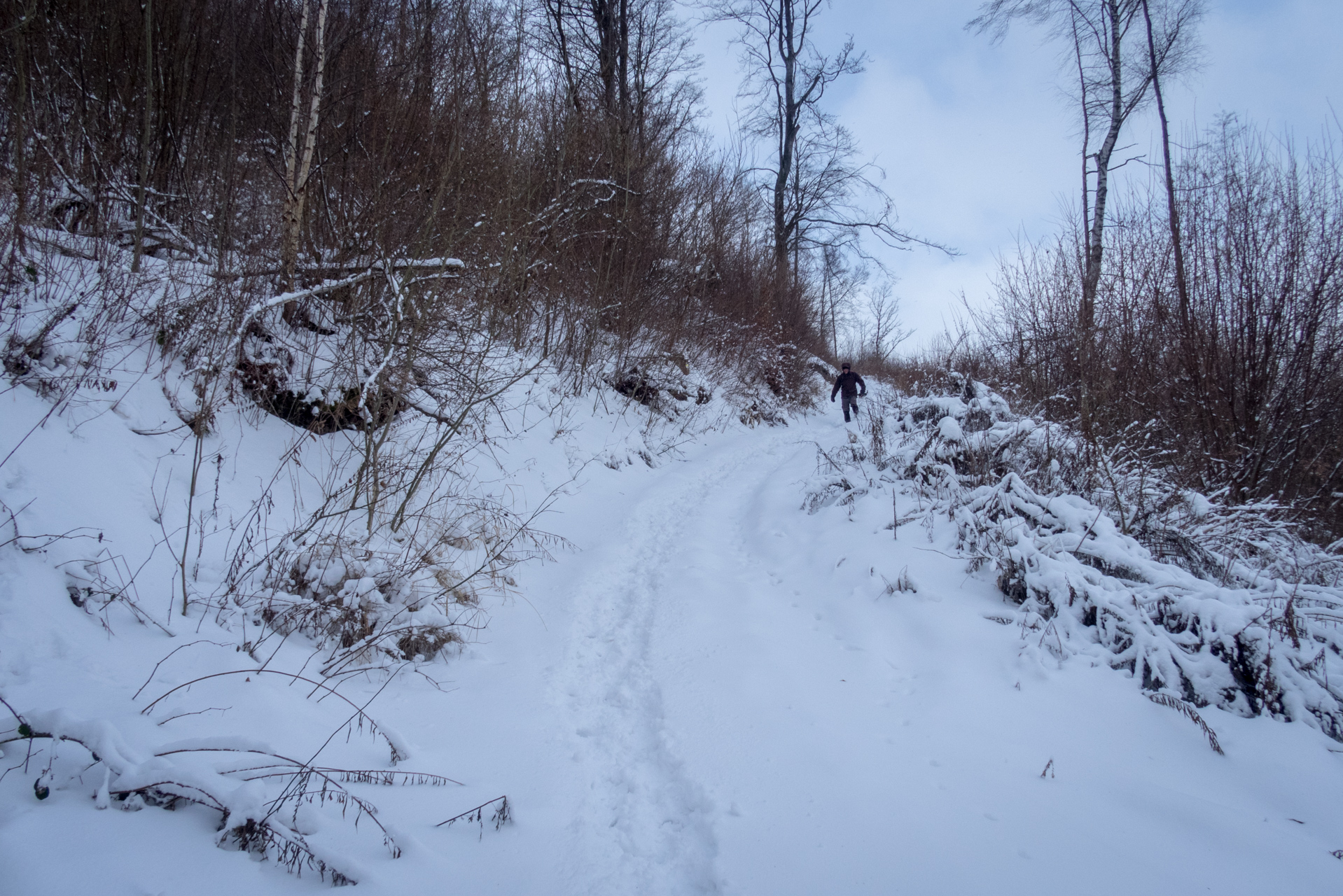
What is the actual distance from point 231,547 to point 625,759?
2512 mm

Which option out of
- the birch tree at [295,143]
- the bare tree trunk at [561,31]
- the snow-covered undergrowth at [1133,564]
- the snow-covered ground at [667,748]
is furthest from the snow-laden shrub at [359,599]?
the bare tree trunk at [561,31]

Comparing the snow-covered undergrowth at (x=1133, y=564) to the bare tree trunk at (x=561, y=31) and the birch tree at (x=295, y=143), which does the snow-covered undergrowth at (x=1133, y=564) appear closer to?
the birch tree at (x=295, y=143)

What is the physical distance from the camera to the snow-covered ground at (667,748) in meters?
1.67

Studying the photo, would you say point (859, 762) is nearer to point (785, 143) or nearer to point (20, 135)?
point (20, 135)

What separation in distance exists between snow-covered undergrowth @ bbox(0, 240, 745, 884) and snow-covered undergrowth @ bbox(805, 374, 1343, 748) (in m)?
3.22

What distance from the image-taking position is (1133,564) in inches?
129

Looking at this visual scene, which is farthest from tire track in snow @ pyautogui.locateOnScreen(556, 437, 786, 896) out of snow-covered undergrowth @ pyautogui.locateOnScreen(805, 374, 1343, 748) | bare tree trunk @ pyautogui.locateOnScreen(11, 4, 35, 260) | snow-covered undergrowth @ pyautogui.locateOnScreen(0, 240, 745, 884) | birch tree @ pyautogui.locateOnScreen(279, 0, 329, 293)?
bare tree trunk @ pyautogui.locateOnScreen(11, 4, 35, 260)

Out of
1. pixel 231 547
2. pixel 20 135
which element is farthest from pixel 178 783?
pixel 20 135

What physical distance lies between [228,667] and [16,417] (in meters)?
1.86

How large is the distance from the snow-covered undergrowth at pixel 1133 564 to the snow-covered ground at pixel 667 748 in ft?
0.55

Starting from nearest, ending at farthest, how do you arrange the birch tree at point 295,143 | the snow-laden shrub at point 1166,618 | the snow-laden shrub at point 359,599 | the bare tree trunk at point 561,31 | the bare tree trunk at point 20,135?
the snow-laden shrub at point 1166,618
the snow-laden shrub at point 359,599
the bare tree trunk at point 20,135
the birch tree at point 295,143
the bare tree trunk at point 561,31

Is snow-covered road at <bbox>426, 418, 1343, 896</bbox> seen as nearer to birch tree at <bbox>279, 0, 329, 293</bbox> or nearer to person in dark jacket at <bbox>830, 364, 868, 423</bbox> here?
birch tree at <bbox>279, 0, 329, 293</bbox>

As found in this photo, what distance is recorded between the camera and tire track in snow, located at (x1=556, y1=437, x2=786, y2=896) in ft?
6.26

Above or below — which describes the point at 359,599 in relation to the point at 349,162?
below
